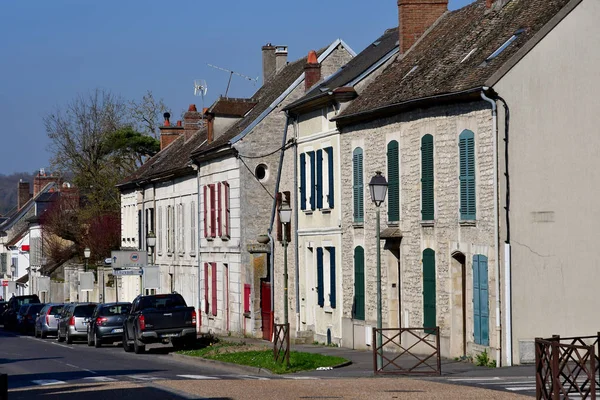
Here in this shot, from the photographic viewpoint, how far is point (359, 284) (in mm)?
31125

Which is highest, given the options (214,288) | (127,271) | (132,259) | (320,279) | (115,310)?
(132,259)

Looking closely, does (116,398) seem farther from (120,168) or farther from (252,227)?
(120,168)

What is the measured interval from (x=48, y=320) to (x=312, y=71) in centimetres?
1762

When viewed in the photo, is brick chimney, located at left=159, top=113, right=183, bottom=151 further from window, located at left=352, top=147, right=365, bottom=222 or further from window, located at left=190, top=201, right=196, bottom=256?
window, located at left=352, top=147, right=365, bottom=222

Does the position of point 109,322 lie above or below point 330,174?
below

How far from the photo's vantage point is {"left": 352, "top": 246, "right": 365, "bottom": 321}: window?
30922 millimetres

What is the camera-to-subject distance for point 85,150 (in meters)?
70.7

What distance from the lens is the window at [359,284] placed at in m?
30.9

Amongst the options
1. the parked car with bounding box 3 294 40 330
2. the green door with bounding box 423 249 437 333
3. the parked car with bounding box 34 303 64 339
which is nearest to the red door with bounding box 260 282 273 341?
the green door with bounding box 423 249 437 333

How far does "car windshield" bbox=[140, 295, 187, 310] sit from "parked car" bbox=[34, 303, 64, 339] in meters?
14.7

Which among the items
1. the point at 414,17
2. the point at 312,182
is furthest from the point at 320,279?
the point at 414,17

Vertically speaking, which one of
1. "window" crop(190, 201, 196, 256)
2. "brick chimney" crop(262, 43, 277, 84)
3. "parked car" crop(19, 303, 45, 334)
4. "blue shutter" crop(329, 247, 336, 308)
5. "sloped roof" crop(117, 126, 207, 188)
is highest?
"brick chimney" crop(262, 43, 277, 84)

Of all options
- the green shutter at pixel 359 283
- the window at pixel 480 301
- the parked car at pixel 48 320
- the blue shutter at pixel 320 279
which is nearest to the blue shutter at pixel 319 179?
the blue shutter at pixel 320 279

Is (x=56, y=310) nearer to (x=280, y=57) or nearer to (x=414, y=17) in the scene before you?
(x=280, y=57)
